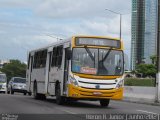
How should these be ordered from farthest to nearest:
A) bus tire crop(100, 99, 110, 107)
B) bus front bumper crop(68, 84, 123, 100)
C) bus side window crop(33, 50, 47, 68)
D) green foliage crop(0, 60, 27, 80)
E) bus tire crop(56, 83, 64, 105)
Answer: green foliage crop(0, 60, 27, 80) < bus side window crop(33, 50, 47, 68) < bus tire crop(100, 99, 110, 107) < bus tire crop(56, 83, 64, 105) < bus front bumper crop(68, 84, 123, 100)

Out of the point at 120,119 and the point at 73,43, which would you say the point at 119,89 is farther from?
the point at 120,119

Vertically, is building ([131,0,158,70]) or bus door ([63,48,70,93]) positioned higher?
building ([131,0,158,70])

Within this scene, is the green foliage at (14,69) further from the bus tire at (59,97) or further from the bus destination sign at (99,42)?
the bus destination sign at (99,42)

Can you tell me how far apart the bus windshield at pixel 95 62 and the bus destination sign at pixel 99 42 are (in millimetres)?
296

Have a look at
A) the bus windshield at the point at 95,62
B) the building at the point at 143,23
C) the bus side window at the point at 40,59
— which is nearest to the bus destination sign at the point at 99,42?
the bus windshield at the point at 95,62

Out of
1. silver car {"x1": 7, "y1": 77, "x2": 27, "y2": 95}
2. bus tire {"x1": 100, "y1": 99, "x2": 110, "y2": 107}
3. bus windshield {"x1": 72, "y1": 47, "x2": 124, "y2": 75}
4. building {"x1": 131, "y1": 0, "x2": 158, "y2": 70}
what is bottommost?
bus tire {"x1": 100, "y1": 99, "x2": 110, "y2": 107}

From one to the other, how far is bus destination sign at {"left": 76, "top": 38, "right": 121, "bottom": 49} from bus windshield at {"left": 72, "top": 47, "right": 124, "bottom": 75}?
0.97 ft

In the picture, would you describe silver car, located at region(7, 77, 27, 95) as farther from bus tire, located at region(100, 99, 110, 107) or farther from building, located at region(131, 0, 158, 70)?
bus tire, located at region(100, 99, 110, 107)

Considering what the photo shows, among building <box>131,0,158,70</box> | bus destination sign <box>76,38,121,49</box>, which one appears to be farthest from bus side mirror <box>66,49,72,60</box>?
building <box>131,0,158,70</box>

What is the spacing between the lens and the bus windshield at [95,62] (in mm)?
22453

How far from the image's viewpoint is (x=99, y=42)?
75.6 feet

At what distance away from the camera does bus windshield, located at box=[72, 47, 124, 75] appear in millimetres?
22453

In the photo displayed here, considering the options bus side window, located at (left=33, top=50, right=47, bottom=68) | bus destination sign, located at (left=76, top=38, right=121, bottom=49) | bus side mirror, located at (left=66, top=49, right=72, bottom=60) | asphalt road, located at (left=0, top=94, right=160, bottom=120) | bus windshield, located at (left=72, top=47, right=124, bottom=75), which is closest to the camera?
asphalt road, located at (left=0, top=94, right=160, bottom=120)

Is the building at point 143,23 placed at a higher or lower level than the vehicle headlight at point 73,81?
higher
